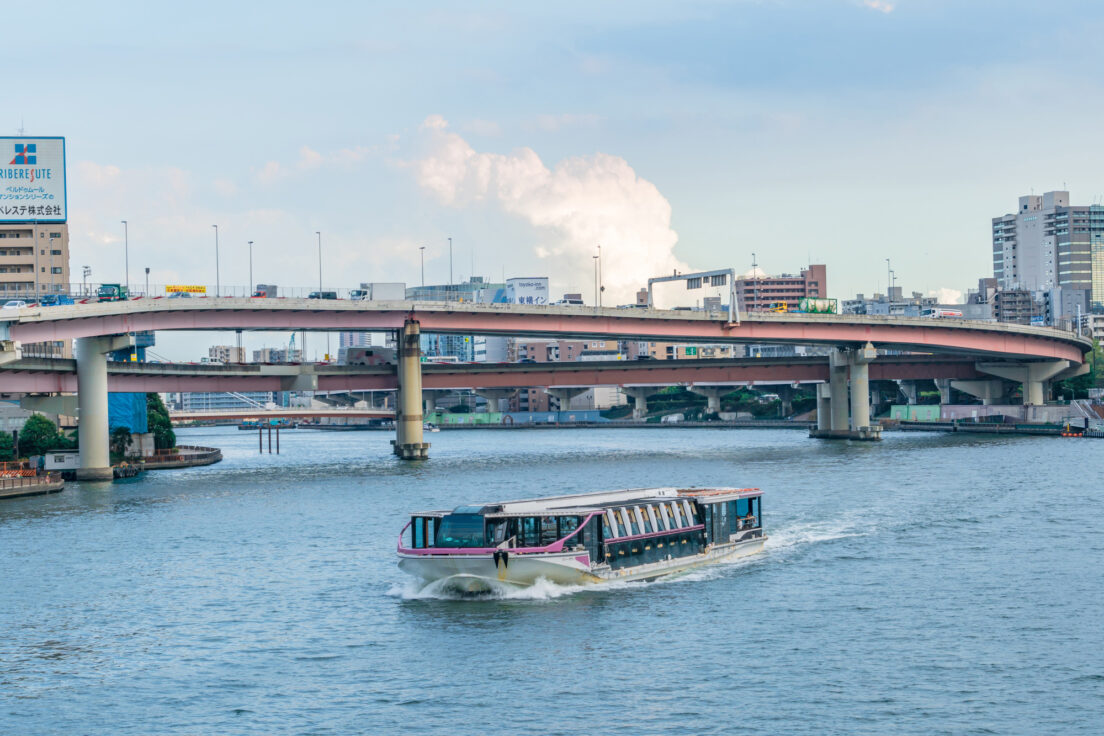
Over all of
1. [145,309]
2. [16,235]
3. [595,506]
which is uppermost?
[16,235]

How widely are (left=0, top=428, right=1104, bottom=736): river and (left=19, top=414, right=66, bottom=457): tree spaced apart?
40.5 m

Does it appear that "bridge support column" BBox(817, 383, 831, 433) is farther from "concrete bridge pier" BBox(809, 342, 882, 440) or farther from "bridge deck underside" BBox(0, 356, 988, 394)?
"bridge deck underside" BBox(0, 356, 988, 394)

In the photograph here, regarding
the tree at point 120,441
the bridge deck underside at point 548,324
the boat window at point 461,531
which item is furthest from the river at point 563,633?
the tree at point 120,441

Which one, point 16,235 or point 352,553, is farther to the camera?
point 16,235

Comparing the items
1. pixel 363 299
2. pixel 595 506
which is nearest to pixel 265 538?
pixel 595 506

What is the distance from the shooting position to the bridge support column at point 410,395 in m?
120

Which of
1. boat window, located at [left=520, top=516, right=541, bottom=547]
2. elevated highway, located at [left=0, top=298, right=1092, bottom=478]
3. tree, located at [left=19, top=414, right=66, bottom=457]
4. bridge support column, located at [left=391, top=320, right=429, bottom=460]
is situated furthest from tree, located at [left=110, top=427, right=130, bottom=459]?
boat window, located at [left=520, top=516, right=541, bottom=547]

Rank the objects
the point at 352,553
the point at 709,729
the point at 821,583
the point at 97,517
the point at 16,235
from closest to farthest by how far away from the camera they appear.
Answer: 1. the point at 709,729
2. the point at 821,583
3. the point at 352,553
4. the point at 97,517
5. the point at 16,235

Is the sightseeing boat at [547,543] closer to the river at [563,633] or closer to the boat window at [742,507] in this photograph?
the river at [563,633]

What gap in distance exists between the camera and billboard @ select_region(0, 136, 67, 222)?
417ft

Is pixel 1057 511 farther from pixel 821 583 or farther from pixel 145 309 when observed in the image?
pixel 145 309

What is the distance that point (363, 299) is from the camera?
121 meters

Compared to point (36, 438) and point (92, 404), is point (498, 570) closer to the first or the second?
point (92, 404)

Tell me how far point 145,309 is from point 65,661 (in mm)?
68065
